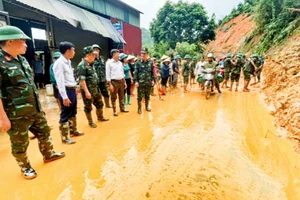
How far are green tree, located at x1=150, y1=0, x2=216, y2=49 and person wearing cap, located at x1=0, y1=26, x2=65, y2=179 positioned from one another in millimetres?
23004

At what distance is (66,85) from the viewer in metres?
3.83

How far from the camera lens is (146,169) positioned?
121 inches

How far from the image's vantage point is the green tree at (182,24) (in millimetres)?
24766

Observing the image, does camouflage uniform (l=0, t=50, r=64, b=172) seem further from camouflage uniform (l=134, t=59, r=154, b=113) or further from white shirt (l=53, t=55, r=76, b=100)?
camouflage uniform (l=134, t=59, r=154, b=113)

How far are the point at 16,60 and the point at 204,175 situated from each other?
2.88 m

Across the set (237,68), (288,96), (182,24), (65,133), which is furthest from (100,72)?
(182,24)

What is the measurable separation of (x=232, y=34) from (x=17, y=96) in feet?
111

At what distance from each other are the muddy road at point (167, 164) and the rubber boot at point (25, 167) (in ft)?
0.30

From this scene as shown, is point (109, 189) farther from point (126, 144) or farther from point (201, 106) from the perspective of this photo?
point (201, 106)

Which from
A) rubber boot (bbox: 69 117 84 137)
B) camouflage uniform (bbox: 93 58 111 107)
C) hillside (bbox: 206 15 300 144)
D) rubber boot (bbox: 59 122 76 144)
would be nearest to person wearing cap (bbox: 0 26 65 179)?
rubber boot (bbox: 59 122 76 144)

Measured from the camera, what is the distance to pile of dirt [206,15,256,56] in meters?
28.2

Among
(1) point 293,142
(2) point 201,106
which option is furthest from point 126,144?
(2) point 201,106

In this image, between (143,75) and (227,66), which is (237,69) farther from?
(143,75)

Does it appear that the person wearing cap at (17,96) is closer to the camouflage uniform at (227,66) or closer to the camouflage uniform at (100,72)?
the camouflage uniform at (100,72)
